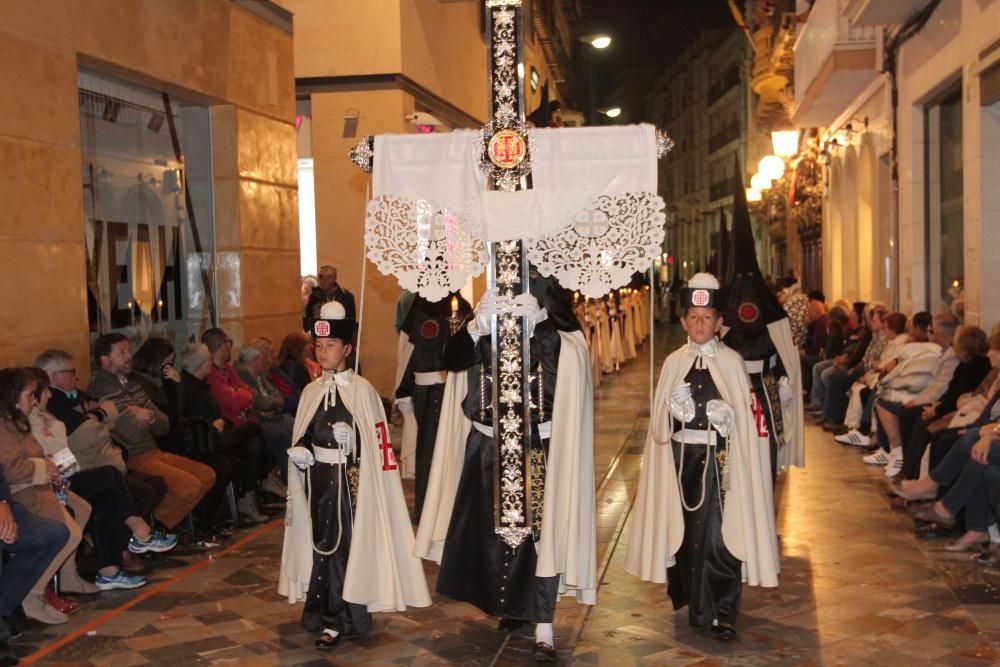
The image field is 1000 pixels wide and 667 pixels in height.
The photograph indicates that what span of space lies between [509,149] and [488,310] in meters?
0.79

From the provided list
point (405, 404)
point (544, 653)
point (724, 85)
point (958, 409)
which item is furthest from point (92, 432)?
point (724, 85)

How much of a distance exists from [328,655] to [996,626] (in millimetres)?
3410

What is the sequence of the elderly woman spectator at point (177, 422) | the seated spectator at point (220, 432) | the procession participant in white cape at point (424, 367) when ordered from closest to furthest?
the elderly woman spectator at point (177, 422)
the seated spectator at point (220, 432)
the procession participant in white cape at point (424, 367)

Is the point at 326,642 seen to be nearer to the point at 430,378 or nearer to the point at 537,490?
the point at 537,490

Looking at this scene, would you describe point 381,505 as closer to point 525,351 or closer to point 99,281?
point 525,351

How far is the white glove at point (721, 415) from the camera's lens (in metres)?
5.86

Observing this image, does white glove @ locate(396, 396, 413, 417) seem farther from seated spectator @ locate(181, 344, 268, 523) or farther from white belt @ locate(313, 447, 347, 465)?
white belt @ locate(313, 447, 347, 465)

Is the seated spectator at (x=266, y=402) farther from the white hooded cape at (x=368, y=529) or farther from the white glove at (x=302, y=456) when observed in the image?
the white glove at (x=302, y=456)

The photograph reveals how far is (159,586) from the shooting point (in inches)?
278

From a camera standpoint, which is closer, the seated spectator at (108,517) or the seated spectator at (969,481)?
the seated spectator at (108,517)

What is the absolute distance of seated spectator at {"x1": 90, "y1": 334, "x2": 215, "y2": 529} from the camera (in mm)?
7652

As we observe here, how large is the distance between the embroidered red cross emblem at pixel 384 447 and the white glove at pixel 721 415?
5.41 feet

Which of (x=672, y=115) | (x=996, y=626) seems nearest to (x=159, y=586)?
(x=996, y=626)

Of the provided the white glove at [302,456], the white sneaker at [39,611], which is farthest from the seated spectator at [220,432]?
the white glove at [302,456]
